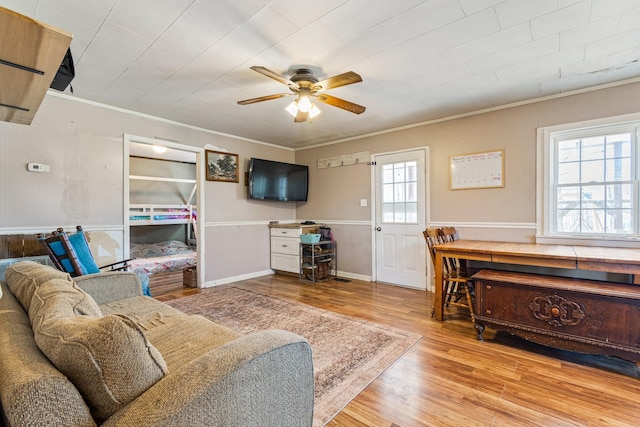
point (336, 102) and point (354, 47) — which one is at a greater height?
point (354, 47)

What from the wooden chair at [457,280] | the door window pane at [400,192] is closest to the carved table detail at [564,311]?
the wooden chair at [457,280]

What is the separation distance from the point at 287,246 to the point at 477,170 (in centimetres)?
306

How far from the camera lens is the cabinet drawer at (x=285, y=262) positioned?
4.94 m

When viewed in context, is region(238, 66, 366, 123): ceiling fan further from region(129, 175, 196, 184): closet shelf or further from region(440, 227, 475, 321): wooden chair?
region(129, 175, 196, 184): closet shelf

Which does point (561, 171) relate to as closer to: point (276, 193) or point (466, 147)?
point (466, 147)

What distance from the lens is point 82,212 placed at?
3.32m

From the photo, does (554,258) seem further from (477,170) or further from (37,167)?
A: (37,167)

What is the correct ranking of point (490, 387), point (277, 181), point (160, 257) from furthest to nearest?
point (160, 257) → point (277, 181) → point (490, 387)

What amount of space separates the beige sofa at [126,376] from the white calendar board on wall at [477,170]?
11.2 feet

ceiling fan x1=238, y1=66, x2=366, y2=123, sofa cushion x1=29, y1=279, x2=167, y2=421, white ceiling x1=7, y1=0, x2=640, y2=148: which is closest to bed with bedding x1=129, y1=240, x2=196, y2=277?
white ceiling x1=7, y1=0, x2=640, y2=148

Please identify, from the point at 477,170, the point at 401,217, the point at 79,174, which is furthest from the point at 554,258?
the point at 79,174

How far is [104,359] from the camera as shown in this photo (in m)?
0.72

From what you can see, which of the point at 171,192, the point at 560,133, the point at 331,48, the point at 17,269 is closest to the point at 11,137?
the point at 17,269

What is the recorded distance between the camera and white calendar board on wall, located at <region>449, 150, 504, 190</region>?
3562mm
